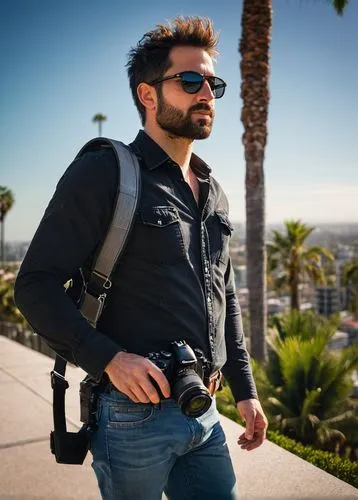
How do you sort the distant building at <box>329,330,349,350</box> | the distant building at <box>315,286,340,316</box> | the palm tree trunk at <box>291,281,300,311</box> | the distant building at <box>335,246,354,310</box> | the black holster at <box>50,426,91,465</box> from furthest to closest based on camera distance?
the distant building at <box>335,246,354,310</box> < the distant building at <box>315,286,340,316</box> < the palm tree trunk at <box>291,281,300,311</box> < the distant building at <box>329,330,349,350</box> < the black holster at <box>50,426,91,465</box>

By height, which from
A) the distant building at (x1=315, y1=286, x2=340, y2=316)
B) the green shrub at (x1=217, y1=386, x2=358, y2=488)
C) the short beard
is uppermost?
the short beard

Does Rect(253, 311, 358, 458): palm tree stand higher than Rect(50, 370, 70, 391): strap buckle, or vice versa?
Rect(50, 370, 70, 391): strap buckle

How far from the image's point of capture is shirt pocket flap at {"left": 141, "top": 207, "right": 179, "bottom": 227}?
4.91 feet

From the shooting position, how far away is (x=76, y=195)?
4.71ft

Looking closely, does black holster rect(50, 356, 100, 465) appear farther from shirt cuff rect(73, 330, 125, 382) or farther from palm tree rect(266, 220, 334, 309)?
palm tree rect(266, 220, 334, 309)

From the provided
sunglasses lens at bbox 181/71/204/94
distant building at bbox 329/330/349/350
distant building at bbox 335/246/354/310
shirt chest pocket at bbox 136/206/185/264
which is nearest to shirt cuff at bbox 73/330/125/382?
shirt chest pocket at bbox 136/206/185/264

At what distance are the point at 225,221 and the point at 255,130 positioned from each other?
337 inches

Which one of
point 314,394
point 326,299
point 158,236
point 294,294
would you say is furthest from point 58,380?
point 326,299

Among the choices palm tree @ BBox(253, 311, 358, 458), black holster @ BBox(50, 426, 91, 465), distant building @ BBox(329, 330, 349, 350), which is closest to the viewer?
black holster @ BBox(50, 426, 91, 465)

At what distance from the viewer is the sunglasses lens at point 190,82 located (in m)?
1.69

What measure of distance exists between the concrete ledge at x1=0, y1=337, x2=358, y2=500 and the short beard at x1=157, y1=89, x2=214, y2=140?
2.09m

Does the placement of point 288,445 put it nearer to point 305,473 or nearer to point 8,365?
point 305,473

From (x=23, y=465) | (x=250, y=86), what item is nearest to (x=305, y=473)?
(x=23, y=465)

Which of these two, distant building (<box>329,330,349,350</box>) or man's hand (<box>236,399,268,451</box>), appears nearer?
man's hand (<box>236,399,268,451</box>)
